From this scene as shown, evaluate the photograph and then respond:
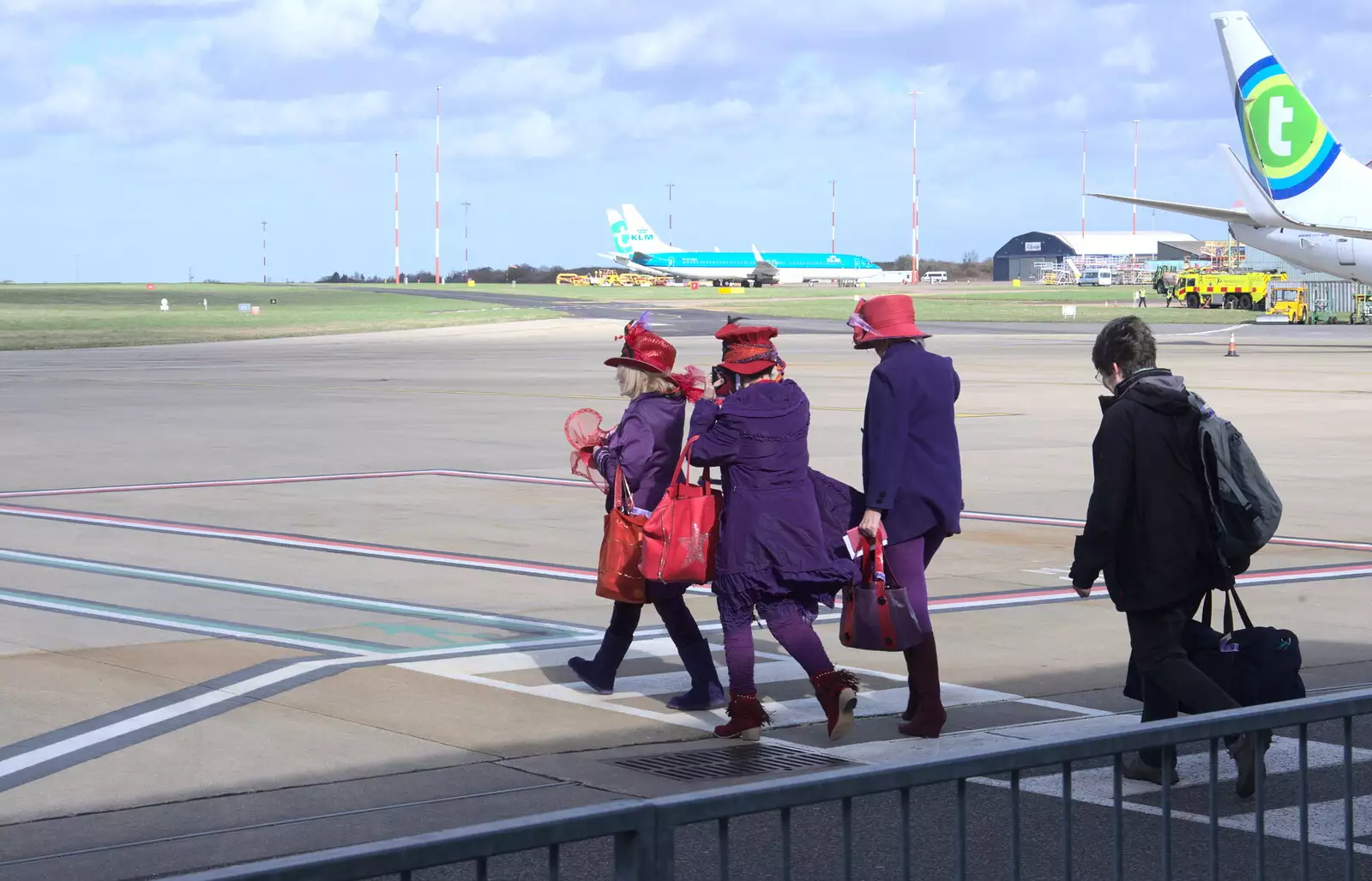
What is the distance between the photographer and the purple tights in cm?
804

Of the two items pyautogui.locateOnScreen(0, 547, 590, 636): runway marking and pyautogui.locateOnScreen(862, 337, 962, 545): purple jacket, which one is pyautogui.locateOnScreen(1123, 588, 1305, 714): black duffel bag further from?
pyautogui.locateOnScreen(0, 547, 590, 636): runway marking

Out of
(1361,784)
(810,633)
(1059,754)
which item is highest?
(1059,754)

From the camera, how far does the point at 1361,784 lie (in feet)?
23.7

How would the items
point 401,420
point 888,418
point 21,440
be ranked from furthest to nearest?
1. point 401,420
2. point 21,440
3. point 888,418

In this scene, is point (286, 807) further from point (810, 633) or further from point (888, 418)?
point (888, 418)

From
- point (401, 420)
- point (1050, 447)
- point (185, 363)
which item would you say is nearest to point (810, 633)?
point (1050, 447)

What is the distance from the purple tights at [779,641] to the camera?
8.04 meters

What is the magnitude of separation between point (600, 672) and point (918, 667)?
5.99ft

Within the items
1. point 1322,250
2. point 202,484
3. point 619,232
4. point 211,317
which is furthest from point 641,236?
point 202,484

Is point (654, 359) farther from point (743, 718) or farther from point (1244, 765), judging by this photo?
point (1244, 765)

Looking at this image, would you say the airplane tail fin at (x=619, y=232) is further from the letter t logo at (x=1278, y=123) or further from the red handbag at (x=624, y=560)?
the red handbag at (x=624, y=560)

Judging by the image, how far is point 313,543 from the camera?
14.4 m

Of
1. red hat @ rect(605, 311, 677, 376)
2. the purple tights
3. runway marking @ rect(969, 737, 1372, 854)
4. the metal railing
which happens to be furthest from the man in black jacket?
the metal railing

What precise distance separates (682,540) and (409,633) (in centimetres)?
318
